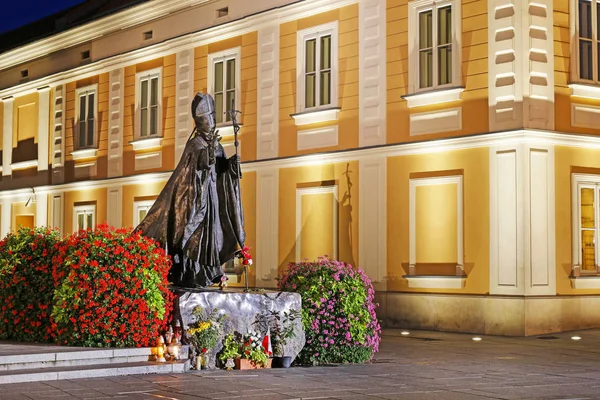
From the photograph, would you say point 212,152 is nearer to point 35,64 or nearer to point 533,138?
point 533,138

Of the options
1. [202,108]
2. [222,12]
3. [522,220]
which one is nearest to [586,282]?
[522,220]

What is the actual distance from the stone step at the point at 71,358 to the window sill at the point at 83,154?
18162mm

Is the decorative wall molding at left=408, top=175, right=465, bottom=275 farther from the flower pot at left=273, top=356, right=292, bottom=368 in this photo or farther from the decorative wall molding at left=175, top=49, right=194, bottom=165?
the decorative wall molding at left=175, top=49, right=194, bottom=165

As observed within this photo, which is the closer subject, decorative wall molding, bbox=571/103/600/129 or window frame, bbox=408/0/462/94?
decorative wall molding, bbox=571/103/600/129

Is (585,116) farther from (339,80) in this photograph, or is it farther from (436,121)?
(339,80)

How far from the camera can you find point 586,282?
18750mm

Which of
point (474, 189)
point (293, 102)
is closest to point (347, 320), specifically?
point (474, 189)

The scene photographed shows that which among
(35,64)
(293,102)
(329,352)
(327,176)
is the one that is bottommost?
(329,352)

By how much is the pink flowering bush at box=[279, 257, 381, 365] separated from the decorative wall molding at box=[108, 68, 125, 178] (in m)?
Result: 15.6

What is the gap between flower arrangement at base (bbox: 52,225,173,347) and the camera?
1169 centimetres

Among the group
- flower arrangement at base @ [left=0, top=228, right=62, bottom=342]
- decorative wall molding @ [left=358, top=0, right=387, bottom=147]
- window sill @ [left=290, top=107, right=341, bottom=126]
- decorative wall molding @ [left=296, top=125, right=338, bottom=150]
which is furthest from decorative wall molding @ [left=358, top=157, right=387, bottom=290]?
flower arrangement at base @ [left=0, top=228, right=62, bottom=342]

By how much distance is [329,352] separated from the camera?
509 inches

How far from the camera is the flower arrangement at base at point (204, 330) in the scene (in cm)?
1194

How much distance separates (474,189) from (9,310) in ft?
30.1
